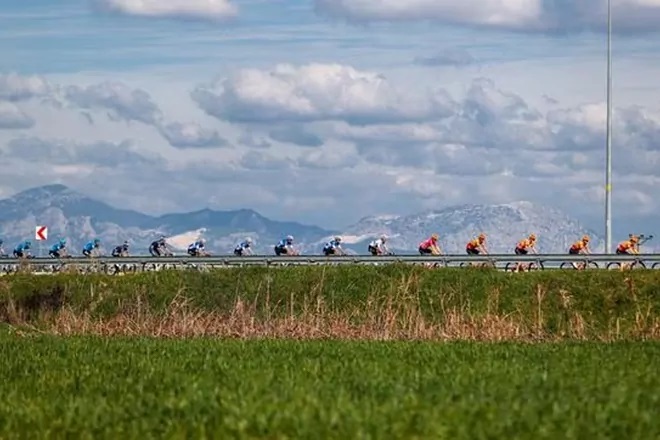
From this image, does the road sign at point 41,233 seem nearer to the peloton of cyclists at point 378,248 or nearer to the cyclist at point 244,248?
the cyclist at point 244,248

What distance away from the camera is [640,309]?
4969cm

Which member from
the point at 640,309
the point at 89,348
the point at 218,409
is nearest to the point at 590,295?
the point at 640,309

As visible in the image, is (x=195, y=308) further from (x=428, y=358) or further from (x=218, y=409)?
(x=218, y=409)

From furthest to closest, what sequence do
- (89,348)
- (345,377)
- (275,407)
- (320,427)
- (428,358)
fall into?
1. (89,348)
2. (428,358)
3. (345,377)
4. (275,407)
5. (320,427)

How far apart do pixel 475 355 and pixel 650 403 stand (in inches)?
332

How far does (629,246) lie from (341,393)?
45.7m

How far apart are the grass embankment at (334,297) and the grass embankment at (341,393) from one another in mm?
14123

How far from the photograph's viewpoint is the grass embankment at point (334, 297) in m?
45.3

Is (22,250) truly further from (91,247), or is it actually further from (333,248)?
(333,248)

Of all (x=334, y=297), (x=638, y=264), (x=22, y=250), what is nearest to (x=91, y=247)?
(x=22, y=250)

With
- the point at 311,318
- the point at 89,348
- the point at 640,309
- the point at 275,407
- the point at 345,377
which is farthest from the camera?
the point at 640,309

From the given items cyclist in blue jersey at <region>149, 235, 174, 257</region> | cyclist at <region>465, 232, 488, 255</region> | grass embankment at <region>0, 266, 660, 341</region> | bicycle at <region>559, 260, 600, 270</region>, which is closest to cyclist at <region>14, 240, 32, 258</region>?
cyclist in blue jersey at <region>149, 235, 174, 257</region>

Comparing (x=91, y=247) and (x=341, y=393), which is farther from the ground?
(x=91, y=247)

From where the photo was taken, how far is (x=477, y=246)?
66.0 meters
